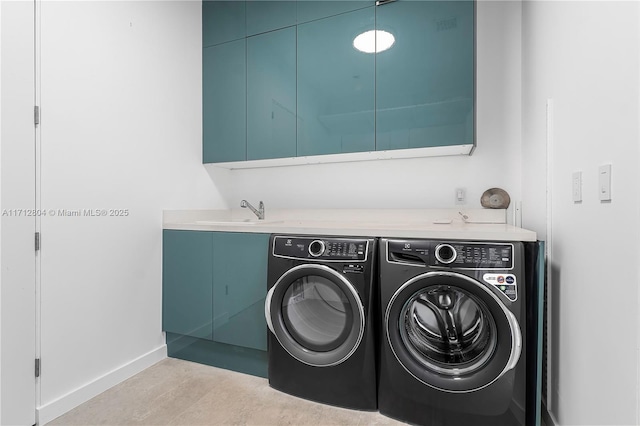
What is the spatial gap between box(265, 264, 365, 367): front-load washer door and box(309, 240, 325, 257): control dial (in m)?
0.07

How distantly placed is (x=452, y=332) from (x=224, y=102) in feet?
7.06

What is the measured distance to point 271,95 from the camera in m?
2.24

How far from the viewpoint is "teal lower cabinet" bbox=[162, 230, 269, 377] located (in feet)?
5.95

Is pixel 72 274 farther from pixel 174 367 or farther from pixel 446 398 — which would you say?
pixel 446 398

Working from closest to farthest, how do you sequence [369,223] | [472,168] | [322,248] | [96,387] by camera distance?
[322,248] → [96,387] → [472,168] → [369,223]

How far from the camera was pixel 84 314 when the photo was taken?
5.36 feet

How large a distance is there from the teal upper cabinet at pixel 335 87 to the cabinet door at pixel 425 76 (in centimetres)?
8

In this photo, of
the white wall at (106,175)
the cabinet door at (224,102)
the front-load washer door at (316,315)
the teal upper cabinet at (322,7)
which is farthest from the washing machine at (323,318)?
the teal upper cabinet at (322,7)

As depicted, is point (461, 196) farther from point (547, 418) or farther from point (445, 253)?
point (547, 418)

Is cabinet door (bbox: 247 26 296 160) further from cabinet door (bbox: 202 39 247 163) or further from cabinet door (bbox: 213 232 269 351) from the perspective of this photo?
cabinet door (bbox: 213 232 269 351)

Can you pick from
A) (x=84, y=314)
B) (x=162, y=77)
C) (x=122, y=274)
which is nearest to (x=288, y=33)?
(x=162, y=77)

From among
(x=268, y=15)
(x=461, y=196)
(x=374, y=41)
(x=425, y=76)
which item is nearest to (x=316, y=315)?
(x=461, y=196)

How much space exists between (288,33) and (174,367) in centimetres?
236

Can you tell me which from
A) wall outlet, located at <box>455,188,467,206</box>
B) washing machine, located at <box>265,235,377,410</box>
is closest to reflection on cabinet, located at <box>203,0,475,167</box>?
wall outlet, located at <box>455,188,467,206</box>
